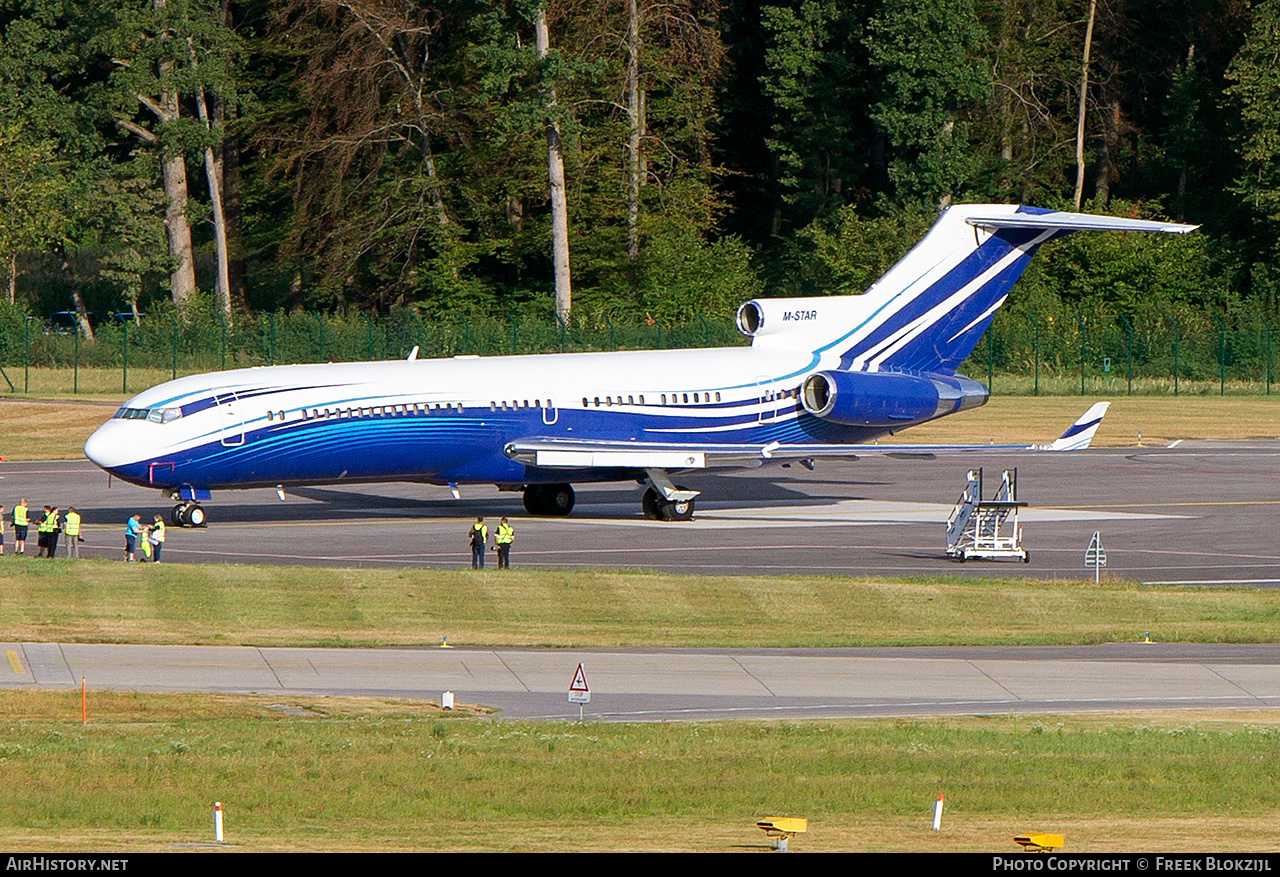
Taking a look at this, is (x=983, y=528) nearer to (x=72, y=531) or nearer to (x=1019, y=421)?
(x=72, y=531)

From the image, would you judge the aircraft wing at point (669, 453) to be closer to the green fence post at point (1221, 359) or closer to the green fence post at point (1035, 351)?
the green fence post at point (1035, 351)

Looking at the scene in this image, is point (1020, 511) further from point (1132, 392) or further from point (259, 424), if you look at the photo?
point (1132, 392)

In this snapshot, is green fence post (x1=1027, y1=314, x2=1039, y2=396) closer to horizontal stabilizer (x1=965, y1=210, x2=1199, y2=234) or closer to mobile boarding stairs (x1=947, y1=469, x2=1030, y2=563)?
horizontal stabilizer (x1=965, y1=210, x2=1199, y2=234)

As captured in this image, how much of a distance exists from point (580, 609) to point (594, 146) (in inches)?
2345

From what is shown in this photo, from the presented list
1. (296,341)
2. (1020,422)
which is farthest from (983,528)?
(296,341)

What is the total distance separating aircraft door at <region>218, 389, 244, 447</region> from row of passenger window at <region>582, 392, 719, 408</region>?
8.52 meters

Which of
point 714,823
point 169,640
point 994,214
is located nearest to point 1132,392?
point 994,214

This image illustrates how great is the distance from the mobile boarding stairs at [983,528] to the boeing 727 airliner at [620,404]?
201 cm

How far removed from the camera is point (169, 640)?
26469 mm

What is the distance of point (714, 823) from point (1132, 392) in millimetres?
64750

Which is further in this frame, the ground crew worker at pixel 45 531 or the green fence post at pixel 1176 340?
the green fence post at pixel 1176 340

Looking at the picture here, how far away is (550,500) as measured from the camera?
4322 centimetres

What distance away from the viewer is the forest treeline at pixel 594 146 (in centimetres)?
8438

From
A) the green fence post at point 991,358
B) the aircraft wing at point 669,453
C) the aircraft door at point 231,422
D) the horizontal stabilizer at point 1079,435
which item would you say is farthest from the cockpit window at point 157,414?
the green fence post at point 991,358
